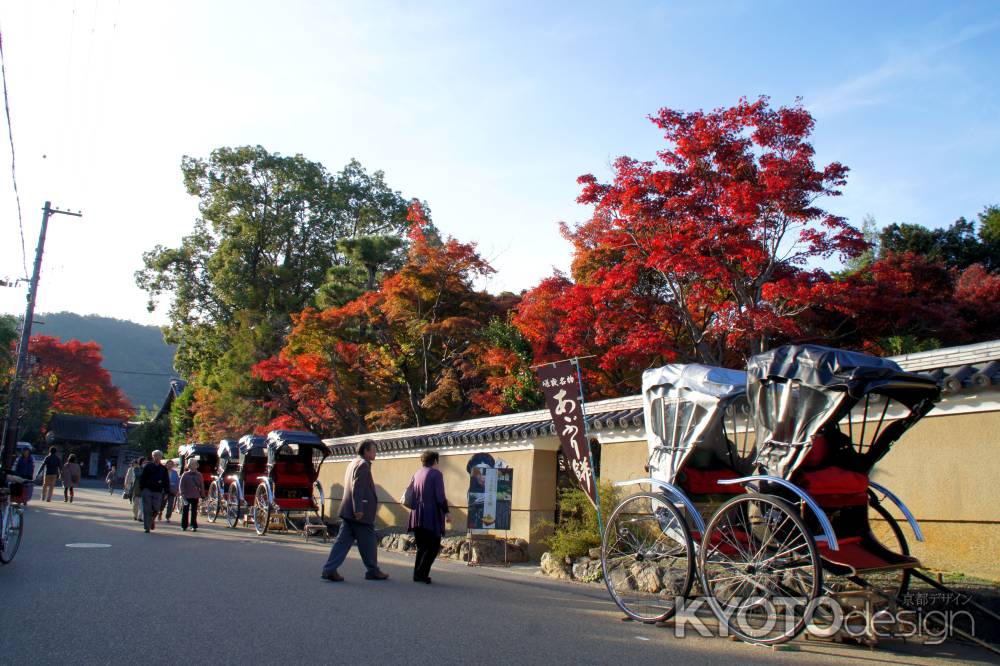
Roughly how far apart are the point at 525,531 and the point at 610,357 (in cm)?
350

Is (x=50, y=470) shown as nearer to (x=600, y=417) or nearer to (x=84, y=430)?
(x=600, y=417)

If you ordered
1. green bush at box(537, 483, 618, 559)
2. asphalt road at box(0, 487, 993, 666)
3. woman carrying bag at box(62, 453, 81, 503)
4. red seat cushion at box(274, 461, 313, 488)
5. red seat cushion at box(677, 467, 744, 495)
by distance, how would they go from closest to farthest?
asphalt road at box(0, 487, 993, 666)
red seat cushion at box(677, 467, 744, 495)
green bush at box(537, 483, 618, 559)
red seat cushion at box(274, 461, 313, 488)
woman carrying bag at box(62, 453, 81, 503)

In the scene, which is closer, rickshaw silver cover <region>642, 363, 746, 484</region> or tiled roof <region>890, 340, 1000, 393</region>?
rickshaw silver cover <region>642, 363, 746, 484</region>

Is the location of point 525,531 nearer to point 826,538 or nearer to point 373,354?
point 826,538

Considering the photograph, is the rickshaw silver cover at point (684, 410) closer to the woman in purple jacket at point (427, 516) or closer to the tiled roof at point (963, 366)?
the tiled roof at point (963, 366)

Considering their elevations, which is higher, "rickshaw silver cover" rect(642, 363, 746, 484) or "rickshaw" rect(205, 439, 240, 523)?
"rickshaw silver cover" rect(642, 363, 746, 484)

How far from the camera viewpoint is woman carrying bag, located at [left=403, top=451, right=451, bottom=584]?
863cm

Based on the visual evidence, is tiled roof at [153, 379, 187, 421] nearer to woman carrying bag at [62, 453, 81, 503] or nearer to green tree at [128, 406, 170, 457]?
green tree at [128, 406, 170, 457]

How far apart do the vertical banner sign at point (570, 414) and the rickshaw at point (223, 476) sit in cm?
1264

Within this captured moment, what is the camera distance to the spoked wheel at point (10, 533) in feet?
26.0

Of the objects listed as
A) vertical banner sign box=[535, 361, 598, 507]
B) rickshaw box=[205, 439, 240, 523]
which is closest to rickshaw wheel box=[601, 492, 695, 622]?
vertical banner sign box=[535, 361, 598, 507]

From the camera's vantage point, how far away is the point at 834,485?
19.6ft

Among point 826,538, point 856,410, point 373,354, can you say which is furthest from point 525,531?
point 373,354

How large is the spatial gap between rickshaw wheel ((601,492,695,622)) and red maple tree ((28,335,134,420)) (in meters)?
52.9
